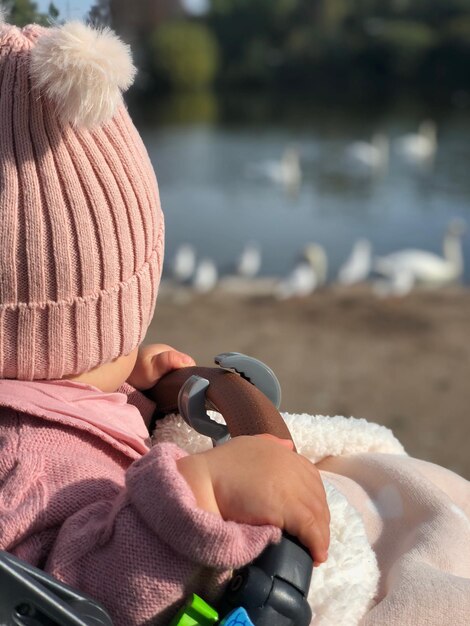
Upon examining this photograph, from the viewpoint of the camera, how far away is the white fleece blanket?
884 millimetres

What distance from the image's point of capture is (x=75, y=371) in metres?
0.99

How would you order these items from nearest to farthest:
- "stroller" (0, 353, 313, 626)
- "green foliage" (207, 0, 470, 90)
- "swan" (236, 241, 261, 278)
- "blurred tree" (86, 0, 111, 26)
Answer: "stroller" (0, 353, 313, 626) → "blurred tree" (86, 0, 111, 26) → "swan" (236, 241, 261, 278) → "green foliage" (207, 0, 470, 90)

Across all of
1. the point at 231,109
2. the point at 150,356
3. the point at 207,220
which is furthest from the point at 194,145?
the point at 150,356

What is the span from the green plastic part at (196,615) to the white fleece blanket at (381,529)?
0.16 meters

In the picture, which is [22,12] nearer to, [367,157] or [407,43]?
[367,157]

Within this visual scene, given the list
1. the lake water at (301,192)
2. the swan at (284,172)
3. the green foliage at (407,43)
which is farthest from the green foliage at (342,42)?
the swan at (284,172)

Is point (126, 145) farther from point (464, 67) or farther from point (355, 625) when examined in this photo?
point (464, 67)

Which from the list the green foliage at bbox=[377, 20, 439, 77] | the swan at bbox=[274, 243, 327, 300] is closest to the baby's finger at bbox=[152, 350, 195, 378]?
the swan at bbox=[274, 243, 327, 300]

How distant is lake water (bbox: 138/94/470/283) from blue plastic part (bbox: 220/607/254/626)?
710 centimetres

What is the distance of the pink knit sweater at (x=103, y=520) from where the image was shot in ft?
2.41

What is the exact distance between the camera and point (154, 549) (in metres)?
0.75

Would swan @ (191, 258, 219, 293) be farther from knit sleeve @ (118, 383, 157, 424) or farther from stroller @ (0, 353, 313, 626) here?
stroller @ (0, 353, 313, 626)

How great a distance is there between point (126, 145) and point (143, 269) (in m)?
0.15

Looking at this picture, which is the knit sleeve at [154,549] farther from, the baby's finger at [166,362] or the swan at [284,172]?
the swan at [284,172]
